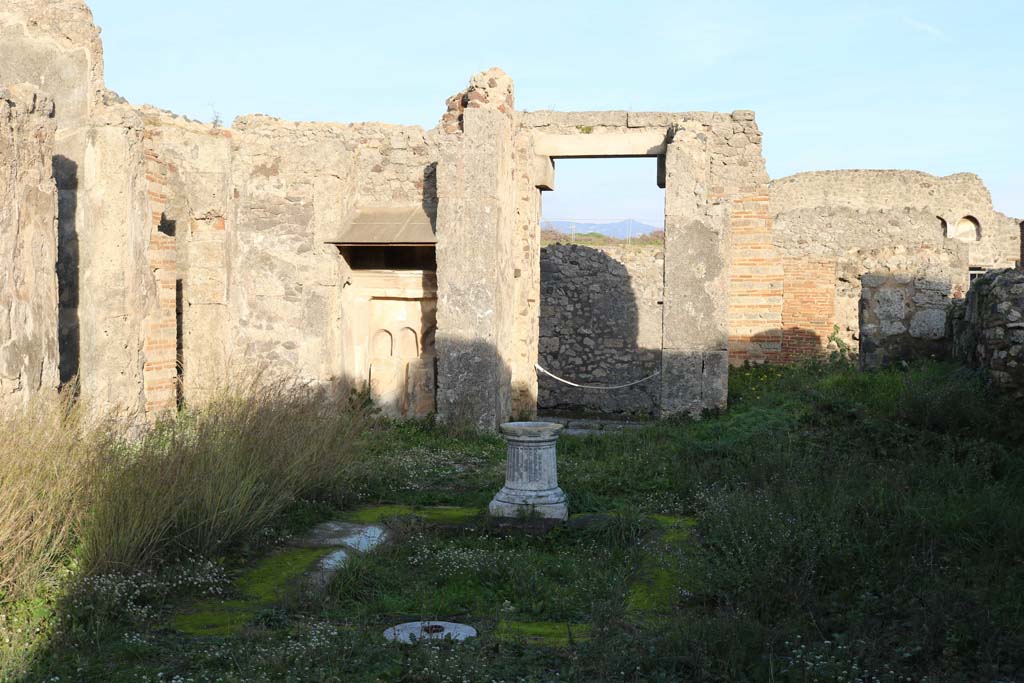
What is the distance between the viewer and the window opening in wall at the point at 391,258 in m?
11.8

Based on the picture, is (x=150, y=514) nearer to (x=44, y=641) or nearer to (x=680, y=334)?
(x=44, y=641)

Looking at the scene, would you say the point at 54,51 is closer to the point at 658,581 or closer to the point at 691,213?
the point at 691,213

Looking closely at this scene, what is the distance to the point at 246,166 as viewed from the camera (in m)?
11.2

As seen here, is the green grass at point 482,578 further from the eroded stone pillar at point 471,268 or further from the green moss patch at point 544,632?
the eroded stone pillar at point 471,268

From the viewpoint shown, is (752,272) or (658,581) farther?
(752,272)

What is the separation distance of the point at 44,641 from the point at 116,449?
→ 1837 millimetres

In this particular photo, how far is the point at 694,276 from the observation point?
1143cm

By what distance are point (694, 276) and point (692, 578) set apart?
22.0 feet

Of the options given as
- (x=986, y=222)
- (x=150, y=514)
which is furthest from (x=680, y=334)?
(x=986, y=222)

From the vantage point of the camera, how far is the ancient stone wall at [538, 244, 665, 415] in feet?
50.8

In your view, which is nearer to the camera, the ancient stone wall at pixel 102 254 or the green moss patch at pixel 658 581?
the green moss patch at pixel 658 581

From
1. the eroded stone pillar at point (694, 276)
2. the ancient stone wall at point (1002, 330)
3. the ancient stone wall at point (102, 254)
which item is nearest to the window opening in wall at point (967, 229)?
the eroded stone pillar at point (694, 276)

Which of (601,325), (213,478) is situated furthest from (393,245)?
(213,478)

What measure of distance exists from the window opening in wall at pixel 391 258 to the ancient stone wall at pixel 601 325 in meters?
4.22
